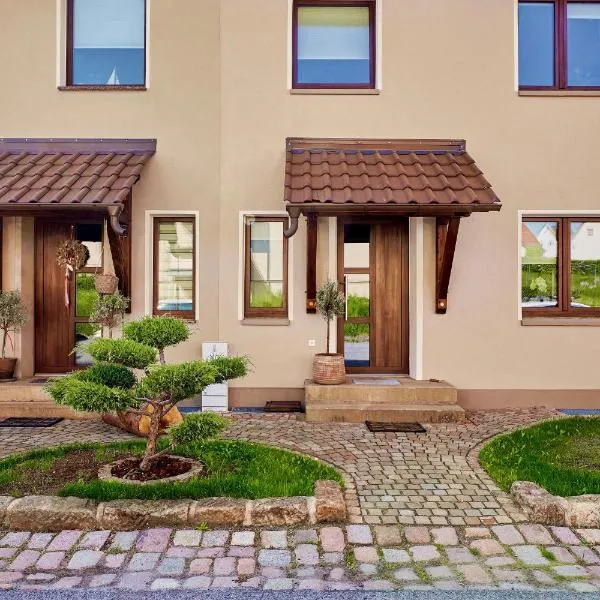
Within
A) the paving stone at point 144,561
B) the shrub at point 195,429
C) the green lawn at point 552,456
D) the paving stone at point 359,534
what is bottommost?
the paving stone at point 144,561

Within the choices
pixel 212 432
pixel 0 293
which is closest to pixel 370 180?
pixel 212 432

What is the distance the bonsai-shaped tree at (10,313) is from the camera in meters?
7.53

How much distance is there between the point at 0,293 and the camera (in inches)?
308

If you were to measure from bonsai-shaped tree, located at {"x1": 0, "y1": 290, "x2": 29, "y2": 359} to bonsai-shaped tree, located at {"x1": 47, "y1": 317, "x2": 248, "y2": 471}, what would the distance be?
360 cm

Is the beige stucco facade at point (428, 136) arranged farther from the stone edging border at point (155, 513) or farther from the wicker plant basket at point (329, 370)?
the stone edging border at point (155, 513)

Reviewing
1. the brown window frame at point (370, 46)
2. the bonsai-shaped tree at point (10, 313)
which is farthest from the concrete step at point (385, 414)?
the brown window frame at point (370, 46)

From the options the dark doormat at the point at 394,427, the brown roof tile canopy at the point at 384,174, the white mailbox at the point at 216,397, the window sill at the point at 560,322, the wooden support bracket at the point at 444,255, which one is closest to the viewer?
the dark doormat at the point at 394,427

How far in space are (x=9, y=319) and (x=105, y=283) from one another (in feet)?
4.97

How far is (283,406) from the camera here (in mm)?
7578

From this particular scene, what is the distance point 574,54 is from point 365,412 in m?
6.50

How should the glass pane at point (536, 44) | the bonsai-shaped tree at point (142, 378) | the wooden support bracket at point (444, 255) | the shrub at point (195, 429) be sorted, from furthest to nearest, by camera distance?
the glass pane at point (536, 44)
the wooden support bracket at point (444, 255)
the shrub at point (195, 429)
the bonsai-shaped tree at point (142, 378)

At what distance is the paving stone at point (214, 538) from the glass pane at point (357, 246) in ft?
16.9

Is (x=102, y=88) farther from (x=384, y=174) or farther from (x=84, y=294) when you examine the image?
(x=384, y=174)

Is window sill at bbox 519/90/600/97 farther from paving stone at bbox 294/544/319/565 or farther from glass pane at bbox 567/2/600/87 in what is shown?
paving stone at bbox 294/544/319/565
